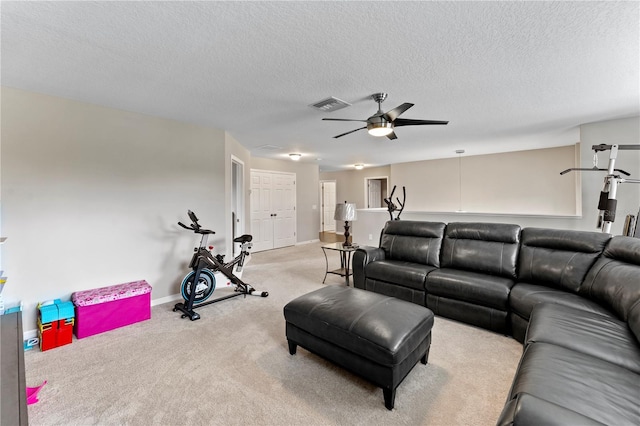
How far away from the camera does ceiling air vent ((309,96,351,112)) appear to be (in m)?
2.90

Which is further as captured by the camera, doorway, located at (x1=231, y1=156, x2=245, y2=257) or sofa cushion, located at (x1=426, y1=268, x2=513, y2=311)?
doorway, located at (x1=231, y1=156, x2=245, y2=257)

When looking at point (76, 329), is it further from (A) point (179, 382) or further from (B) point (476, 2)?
(B) point (476, 2)

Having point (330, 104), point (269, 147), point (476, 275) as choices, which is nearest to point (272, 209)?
point (269, 147)

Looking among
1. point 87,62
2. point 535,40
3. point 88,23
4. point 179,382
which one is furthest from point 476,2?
point 179,382

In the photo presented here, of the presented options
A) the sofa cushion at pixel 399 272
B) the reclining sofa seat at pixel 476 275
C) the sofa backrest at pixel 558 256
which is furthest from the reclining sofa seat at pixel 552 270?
the sofa cushion at pixel 399 272

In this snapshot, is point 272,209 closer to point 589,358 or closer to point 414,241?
point 414,241

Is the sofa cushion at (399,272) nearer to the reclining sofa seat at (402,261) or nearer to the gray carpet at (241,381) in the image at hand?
the reclining sofa seat at (402,261)

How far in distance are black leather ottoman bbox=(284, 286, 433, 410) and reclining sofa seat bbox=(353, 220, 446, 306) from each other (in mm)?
1094

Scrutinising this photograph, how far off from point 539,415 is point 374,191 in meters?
9.06

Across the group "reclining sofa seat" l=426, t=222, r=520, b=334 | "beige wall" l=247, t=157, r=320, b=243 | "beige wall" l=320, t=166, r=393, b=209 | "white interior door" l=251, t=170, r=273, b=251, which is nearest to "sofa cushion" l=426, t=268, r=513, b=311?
"reclining sofa seat" l=426, t=222, r=520, b=334

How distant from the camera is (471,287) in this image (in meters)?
2.77

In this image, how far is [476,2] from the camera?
1.51 metres

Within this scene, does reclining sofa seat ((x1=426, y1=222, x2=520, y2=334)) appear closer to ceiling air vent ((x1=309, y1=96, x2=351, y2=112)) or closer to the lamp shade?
the lamp shade

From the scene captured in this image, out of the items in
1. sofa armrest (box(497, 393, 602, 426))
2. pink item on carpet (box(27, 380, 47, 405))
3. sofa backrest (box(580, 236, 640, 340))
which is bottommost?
pink item on carpet (box(27, 380, 47, 405))
